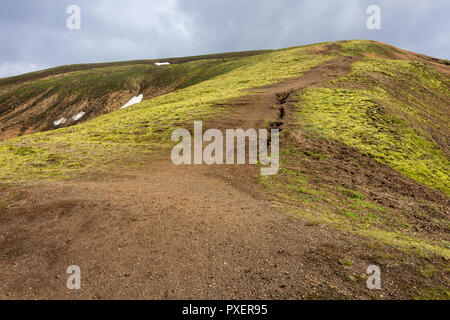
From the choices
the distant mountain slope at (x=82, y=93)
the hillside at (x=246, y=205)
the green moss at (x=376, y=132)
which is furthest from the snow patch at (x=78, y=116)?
the green moss at (x=376, y=132)

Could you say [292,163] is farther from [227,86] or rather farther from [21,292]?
[227,86]

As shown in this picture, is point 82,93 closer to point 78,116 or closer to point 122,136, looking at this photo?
point 78,116

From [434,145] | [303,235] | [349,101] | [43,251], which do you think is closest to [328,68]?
[349,101]

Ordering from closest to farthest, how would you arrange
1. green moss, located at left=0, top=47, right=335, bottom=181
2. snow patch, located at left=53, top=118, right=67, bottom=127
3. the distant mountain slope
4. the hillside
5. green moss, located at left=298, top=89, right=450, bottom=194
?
the hillside < green moss, located at left=0, top=47, right=335, bottom=181 < green moss, located at left=298, top=89, right=450, bottom=194 < snow patch, located at left=53, top=118, right=67, bottom=127 < the distant mountain slope

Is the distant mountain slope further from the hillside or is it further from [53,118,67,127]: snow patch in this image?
the hillside

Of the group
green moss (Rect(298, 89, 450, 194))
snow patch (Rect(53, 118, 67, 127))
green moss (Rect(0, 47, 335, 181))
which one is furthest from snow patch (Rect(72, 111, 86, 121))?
green moss (Rect(298, 89, 450, 194))

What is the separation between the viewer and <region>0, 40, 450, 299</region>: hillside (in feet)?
27.2

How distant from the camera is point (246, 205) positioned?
13.8 metres

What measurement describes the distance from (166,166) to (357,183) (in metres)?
14.6

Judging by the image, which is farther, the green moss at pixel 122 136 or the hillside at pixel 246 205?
the green moss at pixel 122 136

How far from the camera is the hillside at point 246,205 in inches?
326

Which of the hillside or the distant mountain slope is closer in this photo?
the hillside

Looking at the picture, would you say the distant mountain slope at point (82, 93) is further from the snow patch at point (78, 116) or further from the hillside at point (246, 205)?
the hillside at point (246, 205)

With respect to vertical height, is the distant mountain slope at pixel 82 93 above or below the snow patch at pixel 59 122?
above
